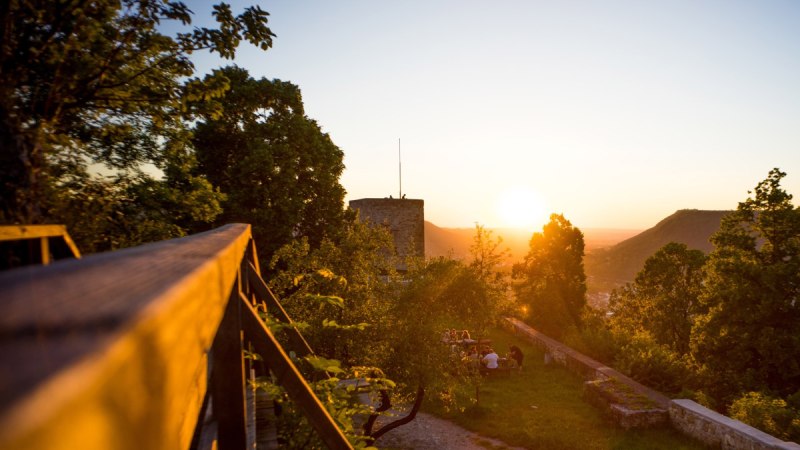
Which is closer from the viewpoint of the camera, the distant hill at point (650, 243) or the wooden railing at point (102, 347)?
the wooden railing at point (102, 347)

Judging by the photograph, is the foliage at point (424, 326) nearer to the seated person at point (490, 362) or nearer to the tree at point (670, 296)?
the seated person at point (490, 362)

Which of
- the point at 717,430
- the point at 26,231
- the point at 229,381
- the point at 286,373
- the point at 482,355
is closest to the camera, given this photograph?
the point at 229,381

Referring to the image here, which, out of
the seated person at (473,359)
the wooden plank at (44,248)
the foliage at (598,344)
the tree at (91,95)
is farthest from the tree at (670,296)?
the wooden plank at (44,248)

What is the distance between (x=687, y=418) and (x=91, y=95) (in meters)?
15.5

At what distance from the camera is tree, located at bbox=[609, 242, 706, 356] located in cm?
1962

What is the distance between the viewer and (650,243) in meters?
106

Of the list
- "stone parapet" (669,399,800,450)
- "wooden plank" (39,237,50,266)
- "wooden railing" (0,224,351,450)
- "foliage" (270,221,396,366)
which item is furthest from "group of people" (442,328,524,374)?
"wooden railing" (0,224,351,450)

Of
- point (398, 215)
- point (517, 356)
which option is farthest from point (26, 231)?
point (398, 215)

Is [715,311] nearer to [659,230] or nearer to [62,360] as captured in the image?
[62,360]

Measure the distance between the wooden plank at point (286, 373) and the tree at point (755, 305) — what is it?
16176mm

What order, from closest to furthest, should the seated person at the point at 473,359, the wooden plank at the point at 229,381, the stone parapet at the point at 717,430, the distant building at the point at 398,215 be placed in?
the wooden plank at the point at 229,381 → the stone parapet at the point at 717,430 → the seated person at the point at 473,359 → the distant building at the point at 398,215

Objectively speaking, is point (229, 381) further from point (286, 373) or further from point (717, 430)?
point (717, 430)

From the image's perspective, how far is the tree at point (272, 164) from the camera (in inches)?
616

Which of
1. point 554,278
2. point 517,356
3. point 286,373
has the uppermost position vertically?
point 286,373
